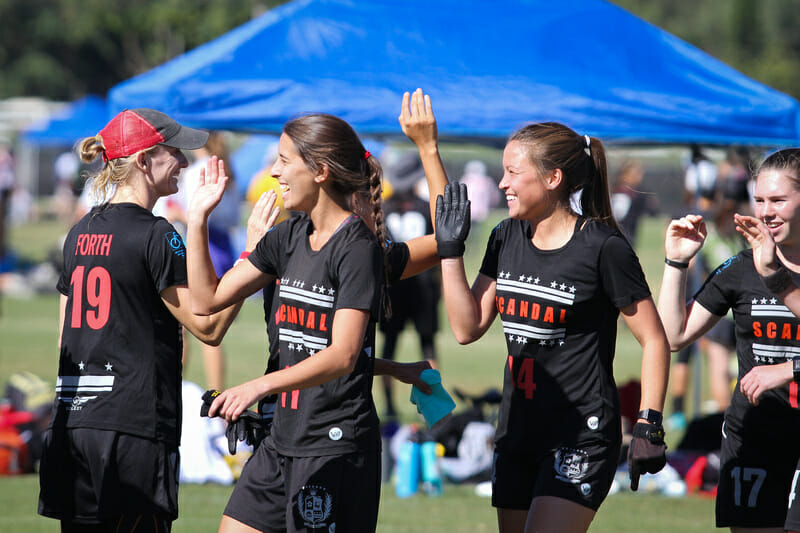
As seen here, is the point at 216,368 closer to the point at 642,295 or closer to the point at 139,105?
the point at 139,105

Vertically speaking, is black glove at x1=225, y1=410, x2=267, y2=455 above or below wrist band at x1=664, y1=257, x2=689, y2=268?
below

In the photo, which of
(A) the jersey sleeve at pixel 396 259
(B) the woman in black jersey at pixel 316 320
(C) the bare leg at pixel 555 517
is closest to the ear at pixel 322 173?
(B) the woman in black jersey at pixel 316 320

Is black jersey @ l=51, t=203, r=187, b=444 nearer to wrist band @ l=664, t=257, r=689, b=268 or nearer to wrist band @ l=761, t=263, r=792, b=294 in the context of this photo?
wrist band @ l=664, t=257, r=689, b=268

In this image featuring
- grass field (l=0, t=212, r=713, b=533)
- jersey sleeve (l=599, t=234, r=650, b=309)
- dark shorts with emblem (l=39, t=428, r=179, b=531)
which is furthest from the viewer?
grass field (l=0, t=212, r=713, b=533)

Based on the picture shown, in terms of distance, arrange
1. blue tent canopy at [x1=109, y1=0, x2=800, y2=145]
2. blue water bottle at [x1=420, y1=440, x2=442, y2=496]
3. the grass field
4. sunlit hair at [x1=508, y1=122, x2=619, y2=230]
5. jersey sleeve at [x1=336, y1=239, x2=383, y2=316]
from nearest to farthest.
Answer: jersey sleeve at [x1=336, y1=239, x2=383, y2=316]
sunlit hair at [x1=508, y1=122, x2=619, y2=230]
the grass field
blue tent canopy at [x1=109, y1=0, x2=800, y2=145]
blue water bottle at [x1=420, y1=440, x2=442, y2=496]

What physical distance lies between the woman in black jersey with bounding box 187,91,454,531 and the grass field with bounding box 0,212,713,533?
253 centimetres

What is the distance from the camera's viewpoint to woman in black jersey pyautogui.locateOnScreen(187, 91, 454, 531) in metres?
3.19

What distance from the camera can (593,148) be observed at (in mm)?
3727

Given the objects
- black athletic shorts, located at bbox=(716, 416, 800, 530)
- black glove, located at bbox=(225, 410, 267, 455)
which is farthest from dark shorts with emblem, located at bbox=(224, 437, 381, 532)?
black athletic shorts, located at bbox=(716, 416, 800, 530)

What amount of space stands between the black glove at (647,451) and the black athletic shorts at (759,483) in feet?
1.97

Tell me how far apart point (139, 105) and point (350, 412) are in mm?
3912

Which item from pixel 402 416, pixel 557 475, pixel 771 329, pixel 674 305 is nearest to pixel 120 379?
pixel 557 475

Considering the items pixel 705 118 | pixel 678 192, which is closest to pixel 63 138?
pixel 705 118

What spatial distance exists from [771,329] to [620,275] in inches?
29.5
